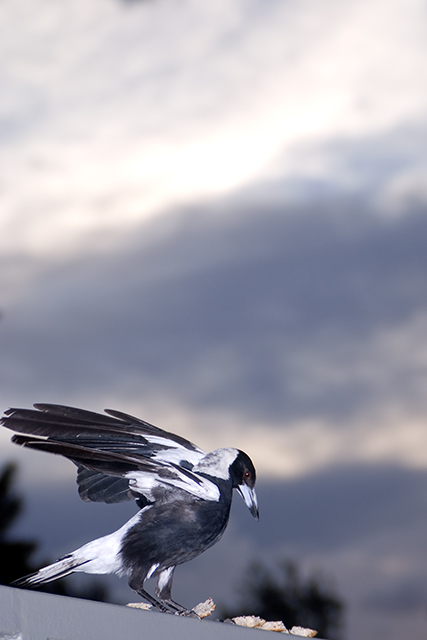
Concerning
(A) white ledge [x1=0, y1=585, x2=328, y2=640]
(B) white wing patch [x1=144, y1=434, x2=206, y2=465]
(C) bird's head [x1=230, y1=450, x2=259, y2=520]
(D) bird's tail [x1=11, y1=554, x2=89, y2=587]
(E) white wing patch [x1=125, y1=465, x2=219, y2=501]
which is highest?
(B) white wing patch [x1=144, y1=434, x2=206, y2=465]

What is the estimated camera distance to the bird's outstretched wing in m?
2.63

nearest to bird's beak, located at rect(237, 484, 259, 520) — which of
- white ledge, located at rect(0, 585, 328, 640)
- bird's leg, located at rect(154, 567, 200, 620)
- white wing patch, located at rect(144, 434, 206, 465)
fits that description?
white wing patch, located at rect(144, 434, 206, 465)

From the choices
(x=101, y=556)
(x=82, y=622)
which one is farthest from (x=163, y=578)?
(x=82, y=622)

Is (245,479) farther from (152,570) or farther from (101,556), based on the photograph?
(101,556)

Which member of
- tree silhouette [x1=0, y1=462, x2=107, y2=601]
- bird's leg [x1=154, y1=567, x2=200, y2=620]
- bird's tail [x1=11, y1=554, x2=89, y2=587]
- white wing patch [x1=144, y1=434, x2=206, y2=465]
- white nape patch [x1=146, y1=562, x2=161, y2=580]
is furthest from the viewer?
tree silhouette [x1=0, y1=462, x2=107, y2=601]

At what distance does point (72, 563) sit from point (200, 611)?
1.69 feet

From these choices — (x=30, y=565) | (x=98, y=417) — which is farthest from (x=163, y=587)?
(x=30, y=565)

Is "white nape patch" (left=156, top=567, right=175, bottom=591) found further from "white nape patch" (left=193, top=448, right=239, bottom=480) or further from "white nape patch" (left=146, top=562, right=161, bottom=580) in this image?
"white nape patch" (left=193, top=448, right=239, bottom=480)

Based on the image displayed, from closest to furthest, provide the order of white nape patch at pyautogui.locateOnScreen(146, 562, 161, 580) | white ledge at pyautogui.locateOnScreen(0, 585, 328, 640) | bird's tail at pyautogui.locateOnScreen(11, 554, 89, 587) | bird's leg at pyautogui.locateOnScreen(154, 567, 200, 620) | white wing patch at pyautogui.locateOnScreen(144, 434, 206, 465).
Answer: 1. white ledge at pyautogui.locateOnScreen(0, 585, 328, 640)
2. bird's tail at pyautogui.locateOnScreen(11, 554, 89, 587)
3. white nape patch at pyautogui.locateOnScreen(146, 562, 161, 580)
4. bird's leg at pyautogui.locateOnScreen(154, 567, 200, 620)
5. white wing patch at pyautogui.locateOnScreen(144, 434, 206, 465)

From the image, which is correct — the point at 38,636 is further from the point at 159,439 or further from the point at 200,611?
the point at 159,439

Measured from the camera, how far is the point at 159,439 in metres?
3.07

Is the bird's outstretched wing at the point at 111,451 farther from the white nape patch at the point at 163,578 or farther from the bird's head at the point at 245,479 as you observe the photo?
the white nape patch at the point at 163,578

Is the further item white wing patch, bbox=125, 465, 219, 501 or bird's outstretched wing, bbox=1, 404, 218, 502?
white wing patch, bbox=125, 465, 219, 501

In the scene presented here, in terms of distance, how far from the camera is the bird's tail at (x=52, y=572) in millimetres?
2605
